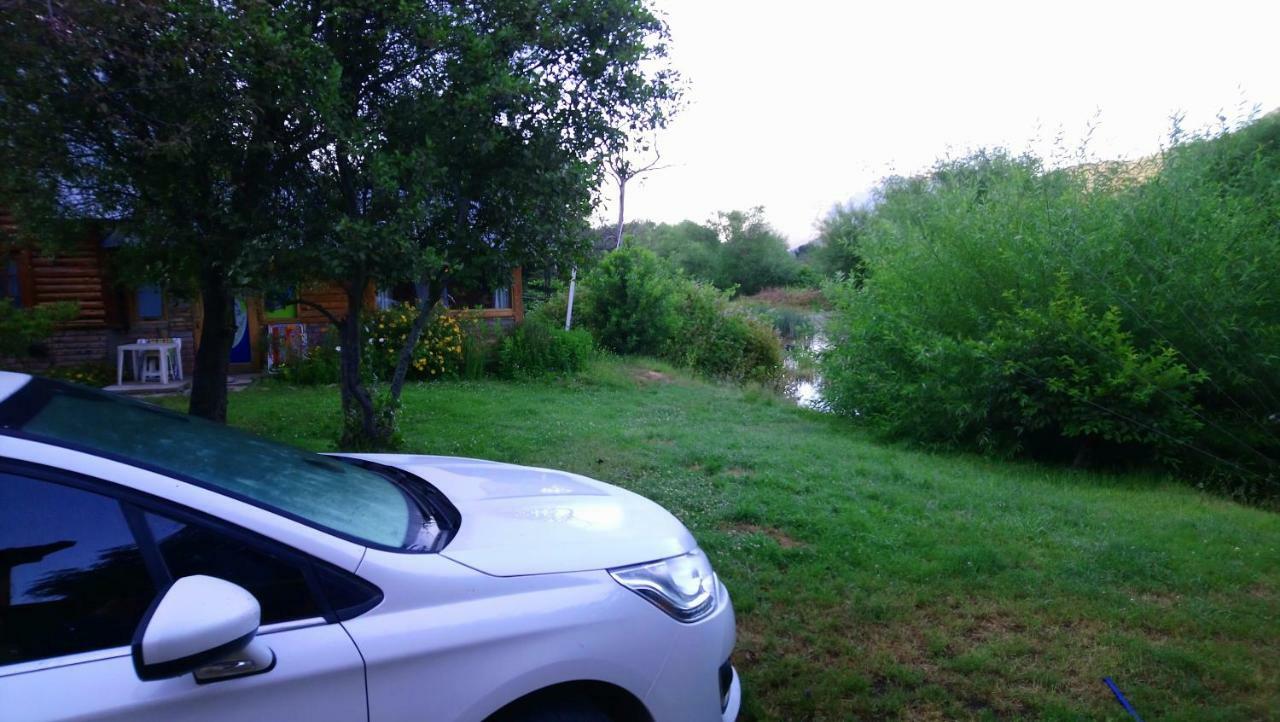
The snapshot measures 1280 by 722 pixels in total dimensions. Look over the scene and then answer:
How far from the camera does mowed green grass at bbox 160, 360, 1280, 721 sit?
148 inches

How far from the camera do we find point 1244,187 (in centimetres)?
894

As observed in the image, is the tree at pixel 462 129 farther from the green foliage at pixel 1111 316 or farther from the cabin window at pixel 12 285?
the cabin window at pixel 12 285

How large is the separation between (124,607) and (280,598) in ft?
1.12

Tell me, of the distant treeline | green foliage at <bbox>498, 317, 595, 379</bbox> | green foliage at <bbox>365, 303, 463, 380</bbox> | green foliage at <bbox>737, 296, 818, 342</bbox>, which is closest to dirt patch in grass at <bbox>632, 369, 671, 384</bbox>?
green foliage at <bbox>498, 317, 595, 379</bbox>

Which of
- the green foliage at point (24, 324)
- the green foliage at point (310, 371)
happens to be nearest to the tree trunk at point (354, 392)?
the green foliage at point (24, 324)

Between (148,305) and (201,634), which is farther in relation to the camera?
(148,305)

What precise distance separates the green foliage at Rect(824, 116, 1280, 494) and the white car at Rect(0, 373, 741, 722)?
7.21m

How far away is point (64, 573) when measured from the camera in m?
2.00

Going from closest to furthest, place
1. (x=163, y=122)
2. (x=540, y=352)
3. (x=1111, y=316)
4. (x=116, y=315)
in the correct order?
(x=163, y=122) → (x=1111, y=316) → (x=116, y=315) → (x=540, y=352)

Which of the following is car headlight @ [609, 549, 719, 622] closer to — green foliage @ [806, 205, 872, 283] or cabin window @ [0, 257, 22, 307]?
cabin window @ [0, 257, 22, 307]

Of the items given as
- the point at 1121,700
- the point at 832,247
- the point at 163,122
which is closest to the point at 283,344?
the point at 163,122

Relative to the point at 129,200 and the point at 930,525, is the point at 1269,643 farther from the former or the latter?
the point at 129,200

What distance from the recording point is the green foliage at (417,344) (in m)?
13.8

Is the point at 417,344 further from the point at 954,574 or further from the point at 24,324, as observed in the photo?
the point at 954,574
